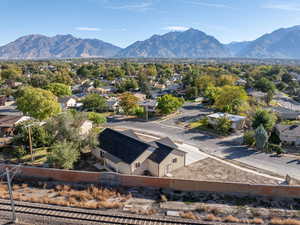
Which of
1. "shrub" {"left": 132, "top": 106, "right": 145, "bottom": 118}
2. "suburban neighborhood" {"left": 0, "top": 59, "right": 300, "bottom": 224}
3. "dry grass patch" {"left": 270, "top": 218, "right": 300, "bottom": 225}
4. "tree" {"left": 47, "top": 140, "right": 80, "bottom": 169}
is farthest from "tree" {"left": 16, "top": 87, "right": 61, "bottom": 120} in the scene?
"dry grass patch" {"left": 270, "top": 218, "right": 300, "bottom": 225}

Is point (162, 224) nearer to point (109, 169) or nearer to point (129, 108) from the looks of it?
point (109, 169)

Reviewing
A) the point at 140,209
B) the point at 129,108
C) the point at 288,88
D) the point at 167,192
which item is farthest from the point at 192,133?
the point at 288,88

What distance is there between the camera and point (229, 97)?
52625 mm

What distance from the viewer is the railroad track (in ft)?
52.3

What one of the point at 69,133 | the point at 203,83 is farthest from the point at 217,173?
the point at 203,83

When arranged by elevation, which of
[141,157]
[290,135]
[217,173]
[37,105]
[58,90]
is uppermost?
[58,90]

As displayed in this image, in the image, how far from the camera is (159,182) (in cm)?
2109

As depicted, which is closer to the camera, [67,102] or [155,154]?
[155,154]

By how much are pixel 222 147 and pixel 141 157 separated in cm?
1556

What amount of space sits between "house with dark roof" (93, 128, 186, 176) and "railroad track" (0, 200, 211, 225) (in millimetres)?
7249

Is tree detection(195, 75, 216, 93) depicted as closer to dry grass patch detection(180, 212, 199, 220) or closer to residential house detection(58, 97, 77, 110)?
residential house detection(58, 97, 77, 110)

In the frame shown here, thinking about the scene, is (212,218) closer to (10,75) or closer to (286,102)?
(286,102)

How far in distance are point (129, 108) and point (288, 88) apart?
80406 millimetres

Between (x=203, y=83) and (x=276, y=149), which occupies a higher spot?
(x=203, y=83)
